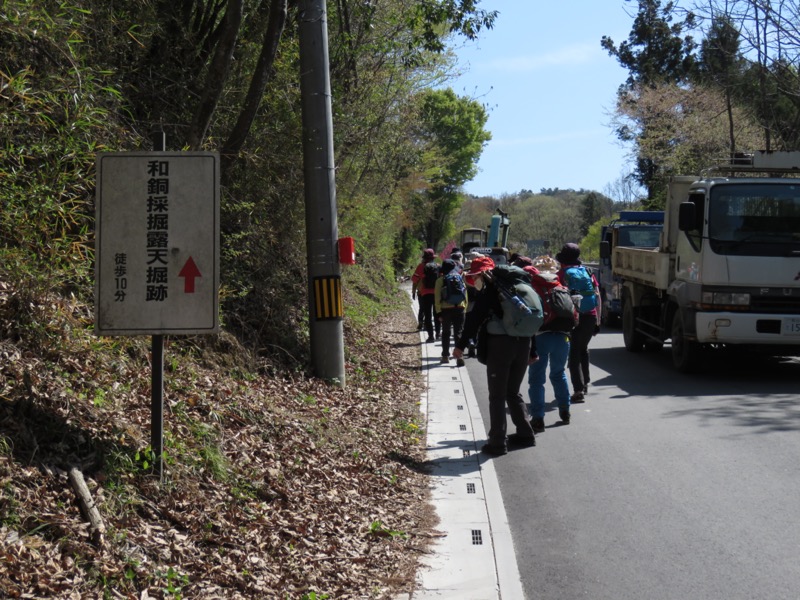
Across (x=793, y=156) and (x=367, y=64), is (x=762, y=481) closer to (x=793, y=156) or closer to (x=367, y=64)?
(x=793, y=156)

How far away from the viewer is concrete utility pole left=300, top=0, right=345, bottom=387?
11.9 meters

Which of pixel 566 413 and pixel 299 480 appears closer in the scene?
pixel 299 480

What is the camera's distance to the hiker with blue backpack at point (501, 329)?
9.38 m

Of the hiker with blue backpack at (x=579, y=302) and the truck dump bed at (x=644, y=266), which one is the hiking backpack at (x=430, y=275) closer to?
the truck dump bed at (x=644, y=266)

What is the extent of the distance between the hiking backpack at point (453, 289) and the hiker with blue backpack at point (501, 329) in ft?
23.5

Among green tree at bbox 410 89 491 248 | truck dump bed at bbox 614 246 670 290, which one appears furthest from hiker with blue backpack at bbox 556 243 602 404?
green tree at bbox 410 89 491 248

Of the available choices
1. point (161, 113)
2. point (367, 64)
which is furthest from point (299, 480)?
point (367, 64)

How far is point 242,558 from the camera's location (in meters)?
5.69

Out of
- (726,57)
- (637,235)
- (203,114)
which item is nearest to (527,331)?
(203,114)

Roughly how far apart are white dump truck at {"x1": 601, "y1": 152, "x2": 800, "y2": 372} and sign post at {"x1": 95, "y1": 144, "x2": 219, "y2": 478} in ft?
31.5

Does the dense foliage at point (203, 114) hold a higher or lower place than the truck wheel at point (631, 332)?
higher

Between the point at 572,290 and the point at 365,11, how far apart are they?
17.6 feet

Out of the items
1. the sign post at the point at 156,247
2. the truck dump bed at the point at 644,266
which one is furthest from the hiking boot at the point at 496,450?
the truck dump bed at the point at 644,266

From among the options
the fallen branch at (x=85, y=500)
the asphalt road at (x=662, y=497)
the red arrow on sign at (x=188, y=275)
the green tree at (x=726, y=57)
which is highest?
the green tree at (x=726, y=57)
